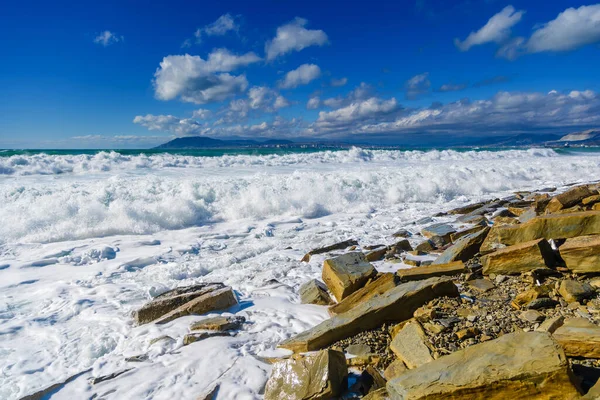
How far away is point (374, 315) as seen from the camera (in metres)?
3.45

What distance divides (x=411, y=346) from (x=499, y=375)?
1008 millimetres

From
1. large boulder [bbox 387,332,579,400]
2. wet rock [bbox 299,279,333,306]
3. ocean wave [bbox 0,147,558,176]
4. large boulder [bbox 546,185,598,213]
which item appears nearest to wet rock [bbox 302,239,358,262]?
wet rock [bbox 299,279,333,306]

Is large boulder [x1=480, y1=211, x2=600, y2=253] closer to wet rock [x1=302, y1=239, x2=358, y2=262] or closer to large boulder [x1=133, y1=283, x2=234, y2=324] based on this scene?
wet rock [x1=302, y1=239, x2=358, y2=262]

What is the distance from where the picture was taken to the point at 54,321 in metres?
4.54

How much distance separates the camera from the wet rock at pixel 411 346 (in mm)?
2683

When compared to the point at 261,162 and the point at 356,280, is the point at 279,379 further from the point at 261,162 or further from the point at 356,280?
the point at 261,162

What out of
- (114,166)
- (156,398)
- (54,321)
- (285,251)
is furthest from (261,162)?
(156,398)

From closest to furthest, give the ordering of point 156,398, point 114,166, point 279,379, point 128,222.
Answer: point 279,379 → point 156,398 → point 128,222 → point 114,166

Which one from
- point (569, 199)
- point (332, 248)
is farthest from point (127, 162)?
point (569, 199)

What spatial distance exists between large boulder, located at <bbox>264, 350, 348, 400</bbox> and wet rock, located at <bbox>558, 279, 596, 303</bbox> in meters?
2.33

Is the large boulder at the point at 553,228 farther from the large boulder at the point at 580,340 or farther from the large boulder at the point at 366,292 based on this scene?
the large boulder at the point at 580,340

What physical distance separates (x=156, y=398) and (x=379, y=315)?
84.9 inches

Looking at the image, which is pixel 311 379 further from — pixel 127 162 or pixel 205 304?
pixel 127 162

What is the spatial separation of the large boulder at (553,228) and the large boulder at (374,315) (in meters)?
1.49
